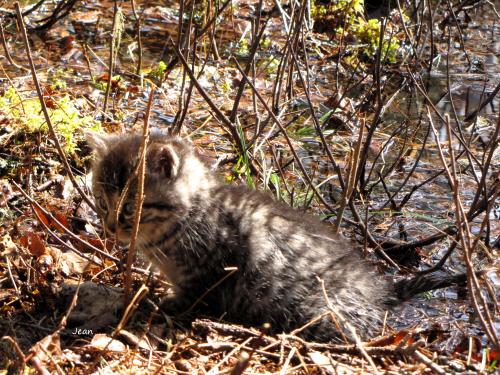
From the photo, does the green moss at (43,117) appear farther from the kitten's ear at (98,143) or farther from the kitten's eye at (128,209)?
the kitten's eye at (128,209)

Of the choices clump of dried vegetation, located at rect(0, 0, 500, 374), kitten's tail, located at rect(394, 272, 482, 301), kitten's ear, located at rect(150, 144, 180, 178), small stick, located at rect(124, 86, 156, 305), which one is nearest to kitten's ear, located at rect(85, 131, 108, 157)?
clump of dried vegetation, located at rect(0, 0, 500, 374)

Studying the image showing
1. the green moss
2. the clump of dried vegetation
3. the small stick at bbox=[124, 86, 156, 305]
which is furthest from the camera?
the green moss

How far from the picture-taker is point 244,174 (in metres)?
6.32

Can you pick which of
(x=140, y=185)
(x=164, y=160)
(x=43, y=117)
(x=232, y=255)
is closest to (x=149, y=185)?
(x=164, y=160)

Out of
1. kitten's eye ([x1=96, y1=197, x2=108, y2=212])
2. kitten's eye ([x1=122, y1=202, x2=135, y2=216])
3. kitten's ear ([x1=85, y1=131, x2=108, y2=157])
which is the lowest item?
kitten's eye ([x1=96, y1=197, x2=108, y2=212])

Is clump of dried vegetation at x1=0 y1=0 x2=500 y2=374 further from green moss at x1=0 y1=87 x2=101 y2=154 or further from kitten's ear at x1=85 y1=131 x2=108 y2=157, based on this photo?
kitten's ear at x1=85 y1=131 x2=108 y2=157

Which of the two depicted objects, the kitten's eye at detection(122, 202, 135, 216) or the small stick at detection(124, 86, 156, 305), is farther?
the kitten's eye at detection(122, 202, 135, 216)

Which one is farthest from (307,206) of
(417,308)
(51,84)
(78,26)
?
(78,26)

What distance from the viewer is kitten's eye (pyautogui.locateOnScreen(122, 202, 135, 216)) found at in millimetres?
4547

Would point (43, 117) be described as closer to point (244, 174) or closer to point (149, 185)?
point (244, 174)

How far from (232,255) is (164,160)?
0.70m

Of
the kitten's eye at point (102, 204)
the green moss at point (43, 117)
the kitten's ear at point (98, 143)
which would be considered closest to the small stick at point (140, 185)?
the kitten's eye at point (102, 204)

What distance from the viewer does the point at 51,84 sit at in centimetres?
785

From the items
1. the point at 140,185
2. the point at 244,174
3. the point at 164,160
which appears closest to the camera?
the point at 140,185
